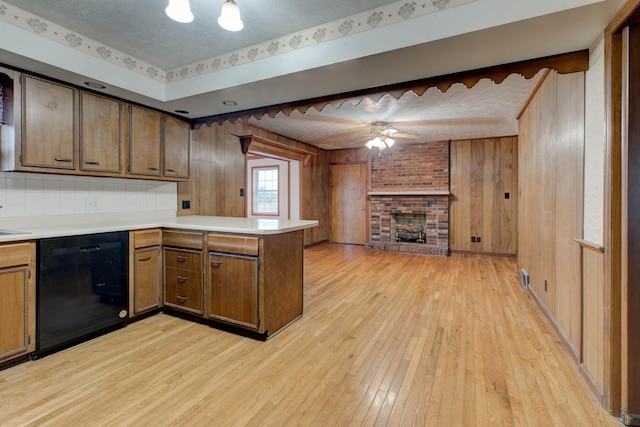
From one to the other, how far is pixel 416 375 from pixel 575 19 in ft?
7.42

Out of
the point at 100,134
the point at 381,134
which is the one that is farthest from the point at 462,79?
the point at 100,134

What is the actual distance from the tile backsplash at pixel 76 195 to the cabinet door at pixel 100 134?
1.00ft

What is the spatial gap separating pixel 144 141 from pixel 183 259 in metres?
1.32

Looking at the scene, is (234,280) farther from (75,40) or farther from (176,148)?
(75,40)

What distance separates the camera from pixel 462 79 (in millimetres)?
2314

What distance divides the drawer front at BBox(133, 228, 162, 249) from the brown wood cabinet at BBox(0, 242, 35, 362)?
2.33 feet

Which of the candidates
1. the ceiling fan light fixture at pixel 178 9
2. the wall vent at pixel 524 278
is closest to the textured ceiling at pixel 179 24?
the ceiling fan light fixture at pixel 178 9

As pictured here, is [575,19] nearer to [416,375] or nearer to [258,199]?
[416,375]

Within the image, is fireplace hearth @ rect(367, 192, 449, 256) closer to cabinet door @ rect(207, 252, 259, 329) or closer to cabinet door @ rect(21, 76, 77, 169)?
cabinet door @ rect(207, 252, 259, 329)

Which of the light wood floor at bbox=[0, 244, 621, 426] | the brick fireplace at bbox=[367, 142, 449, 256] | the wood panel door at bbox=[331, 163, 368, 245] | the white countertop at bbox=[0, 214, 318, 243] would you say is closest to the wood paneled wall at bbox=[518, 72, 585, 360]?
the light wood floor at bbox=[0, 244, 621, 426]

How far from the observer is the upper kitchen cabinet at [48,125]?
7.53ft

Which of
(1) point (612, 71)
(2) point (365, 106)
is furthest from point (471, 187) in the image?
(1) point (612, 71)

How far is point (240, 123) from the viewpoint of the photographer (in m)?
4.58

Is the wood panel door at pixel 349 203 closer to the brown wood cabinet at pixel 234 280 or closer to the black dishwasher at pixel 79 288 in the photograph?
the brown wood cabinet at pixel 234 280
